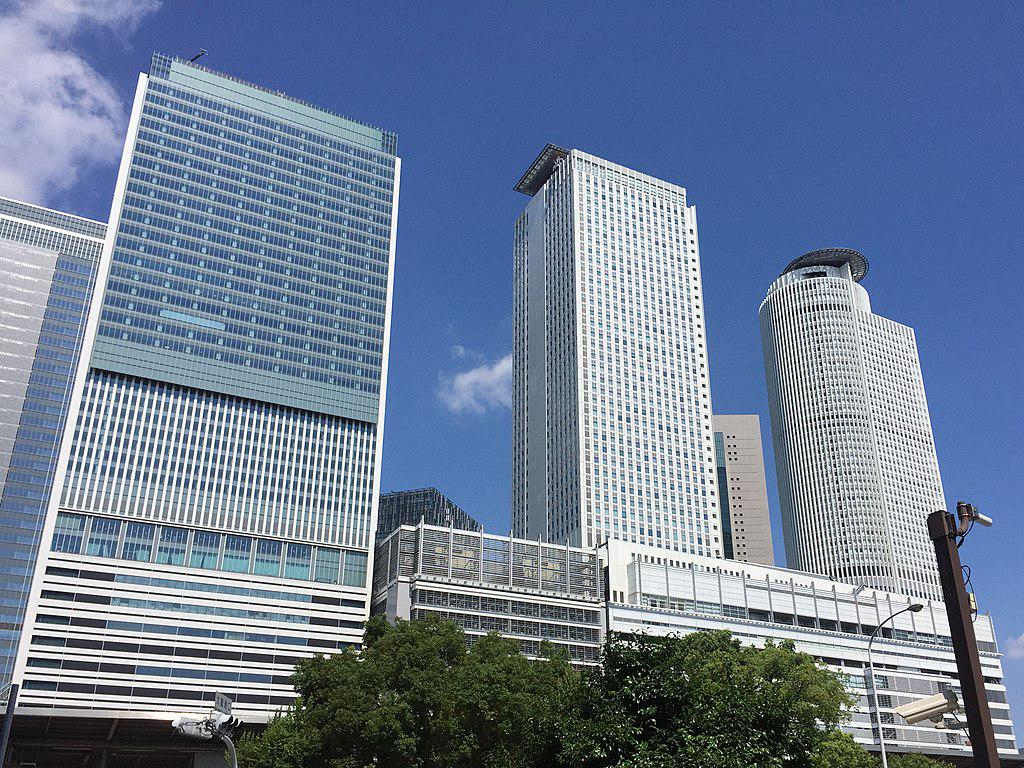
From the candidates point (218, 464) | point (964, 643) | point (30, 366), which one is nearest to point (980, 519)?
point (964, 643)

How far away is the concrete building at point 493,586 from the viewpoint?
115 metres

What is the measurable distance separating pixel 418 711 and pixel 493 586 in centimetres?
7305

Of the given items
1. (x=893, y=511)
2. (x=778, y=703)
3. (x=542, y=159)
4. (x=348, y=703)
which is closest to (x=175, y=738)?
(x=348, y=703)

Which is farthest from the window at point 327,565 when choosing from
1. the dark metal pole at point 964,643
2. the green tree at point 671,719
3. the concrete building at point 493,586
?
the dark metal pole at point 964,643

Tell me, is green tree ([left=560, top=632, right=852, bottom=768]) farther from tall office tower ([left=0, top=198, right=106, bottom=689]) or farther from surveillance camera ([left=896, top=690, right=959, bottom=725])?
tall office tower ([left=0, top=198, right=106, bottom=689])

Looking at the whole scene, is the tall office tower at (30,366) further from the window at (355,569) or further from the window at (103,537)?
the window at (355,569)

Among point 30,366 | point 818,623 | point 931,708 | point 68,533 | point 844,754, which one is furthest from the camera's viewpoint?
point 30,366

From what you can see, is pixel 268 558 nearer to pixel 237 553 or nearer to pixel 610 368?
pixel 237 553

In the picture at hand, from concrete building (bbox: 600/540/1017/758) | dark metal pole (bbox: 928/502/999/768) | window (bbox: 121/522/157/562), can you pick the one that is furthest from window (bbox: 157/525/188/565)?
dark metal pole (bbox: 928/502/999/768)

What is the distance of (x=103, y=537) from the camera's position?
112m

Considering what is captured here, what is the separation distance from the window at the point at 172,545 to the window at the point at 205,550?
4.42 feet

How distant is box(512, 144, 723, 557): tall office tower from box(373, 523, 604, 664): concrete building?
24.7 m

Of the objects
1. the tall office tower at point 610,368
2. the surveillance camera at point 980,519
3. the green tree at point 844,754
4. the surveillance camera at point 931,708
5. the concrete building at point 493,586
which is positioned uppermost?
the tall office tower at point 610,368

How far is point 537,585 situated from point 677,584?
22234 millimetres
